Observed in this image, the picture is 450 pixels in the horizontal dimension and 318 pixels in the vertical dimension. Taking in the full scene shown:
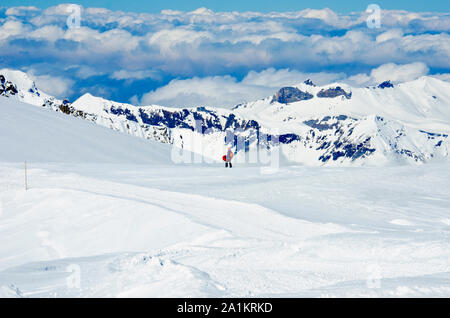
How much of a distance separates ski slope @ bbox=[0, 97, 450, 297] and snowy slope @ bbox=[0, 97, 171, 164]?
7149 mm

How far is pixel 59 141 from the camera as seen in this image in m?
39.1

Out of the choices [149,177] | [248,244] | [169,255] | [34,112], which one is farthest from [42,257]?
[34,112]

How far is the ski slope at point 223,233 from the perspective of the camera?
9594mm

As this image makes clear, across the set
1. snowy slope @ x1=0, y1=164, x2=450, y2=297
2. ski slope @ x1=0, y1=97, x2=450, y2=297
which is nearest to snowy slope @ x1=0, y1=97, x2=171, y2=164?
ski slope @ x1=0, y1=97, x2=450, y2=297

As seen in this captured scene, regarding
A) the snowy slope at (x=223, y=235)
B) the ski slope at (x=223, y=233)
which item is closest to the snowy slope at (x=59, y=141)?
the ski slope at (x=223, y=233)

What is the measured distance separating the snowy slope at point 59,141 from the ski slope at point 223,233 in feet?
23.5

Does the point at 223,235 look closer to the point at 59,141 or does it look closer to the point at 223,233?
the point at 223,233

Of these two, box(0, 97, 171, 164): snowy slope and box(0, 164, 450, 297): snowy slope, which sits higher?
box(0, 97, 171, 164): snowy slope

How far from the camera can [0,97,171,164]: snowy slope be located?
34.4m

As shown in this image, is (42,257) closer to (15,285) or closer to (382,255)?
(15,285)

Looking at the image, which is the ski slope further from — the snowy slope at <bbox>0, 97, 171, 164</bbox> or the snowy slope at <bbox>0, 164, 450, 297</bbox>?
the snowy slope at <bbox>0, 97, 171, 164</bbox>

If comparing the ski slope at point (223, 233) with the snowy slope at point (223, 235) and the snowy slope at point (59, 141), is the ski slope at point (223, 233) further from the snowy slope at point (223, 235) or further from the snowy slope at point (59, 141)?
the snowy slope at point (59, 141)

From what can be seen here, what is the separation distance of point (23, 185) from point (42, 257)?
28.7ft
